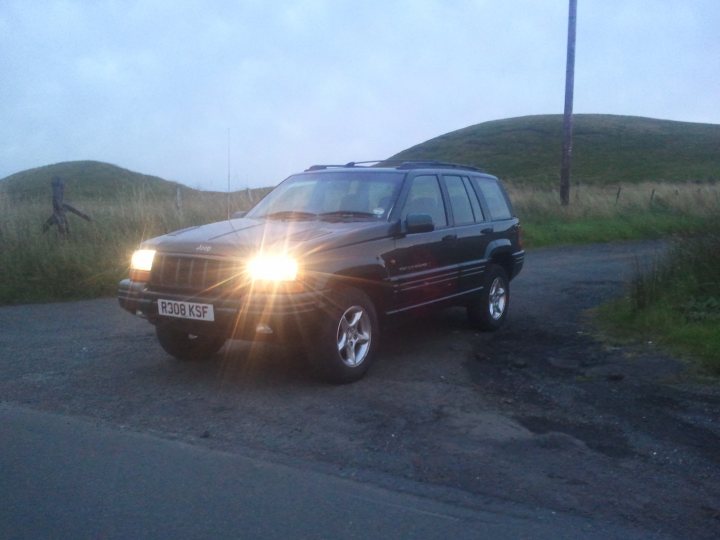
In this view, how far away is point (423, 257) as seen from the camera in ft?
24.5

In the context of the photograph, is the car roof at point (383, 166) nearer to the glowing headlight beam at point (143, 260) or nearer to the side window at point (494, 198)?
the side window at point (494, 198)

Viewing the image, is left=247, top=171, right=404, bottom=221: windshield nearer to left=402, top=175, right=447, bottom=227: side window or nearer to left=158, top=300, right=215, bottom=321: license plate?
left=402, top=175, right=447, bottom=227: side window

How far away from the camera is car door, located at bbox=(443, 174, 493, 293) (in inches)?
322

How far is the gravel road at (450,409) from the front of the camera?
14.4 ft

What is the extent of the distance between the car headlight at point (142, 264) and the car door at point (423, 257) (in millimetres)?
2024

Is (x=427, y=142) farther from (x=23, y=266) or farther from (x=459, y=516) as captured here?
(x=459, y=516)

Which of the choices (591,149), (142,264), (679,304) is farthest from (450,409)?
(591,149)

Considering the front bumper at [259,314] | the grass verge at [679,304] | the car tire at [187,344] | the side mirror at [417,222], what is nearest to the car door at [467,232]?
the side mirror at [417,222]

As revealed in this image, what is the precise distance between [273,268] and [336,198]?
166 cm

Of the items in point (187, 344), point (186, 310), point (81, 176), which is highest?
point (81, 176)

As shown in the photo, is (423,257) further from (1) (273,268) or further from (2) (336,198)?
(1) (273,268)

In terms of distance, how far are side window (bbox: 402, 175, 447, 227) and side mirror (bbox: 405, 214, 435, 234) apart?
0.25m

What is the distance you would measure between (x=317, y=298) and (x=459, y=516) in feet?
8.29

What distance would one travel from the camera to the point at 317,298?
6102 millimetres
